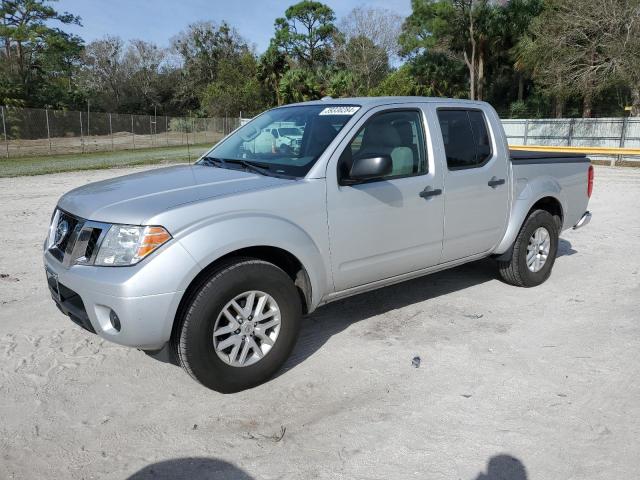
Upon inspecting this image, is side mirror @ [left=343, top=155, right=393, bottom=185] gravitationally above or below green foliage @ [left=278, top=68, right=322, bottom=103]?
below

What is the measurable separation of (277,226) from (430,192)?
144 cm

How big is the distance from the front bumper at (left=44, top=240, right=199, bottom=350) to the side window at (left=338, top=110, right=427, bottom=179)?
1488 mm

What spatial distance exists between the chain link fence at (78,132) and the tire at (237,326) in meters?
23.3

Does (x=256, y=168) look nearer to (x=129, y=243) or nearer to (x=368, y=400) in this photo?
(x=129, y=243)

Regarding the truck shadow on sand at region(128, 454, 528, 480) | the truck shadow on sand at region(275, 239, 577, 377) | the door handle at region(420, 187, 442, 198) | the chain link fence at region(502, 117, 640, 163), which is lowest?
the truck shadow on sand at region(128, 454, 528, 480)

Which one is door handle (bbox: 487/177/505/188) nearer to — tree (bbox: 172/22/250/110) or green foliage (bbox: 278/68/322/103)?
green foliage (bbox: 278/68/322/103)

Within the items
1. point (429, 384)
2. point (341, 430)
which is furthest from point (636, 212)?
point (341, 430)

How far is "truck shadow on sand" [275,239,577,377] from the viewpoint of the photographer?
4234 millimetres

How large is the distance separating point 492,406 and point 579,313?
79.7 inches

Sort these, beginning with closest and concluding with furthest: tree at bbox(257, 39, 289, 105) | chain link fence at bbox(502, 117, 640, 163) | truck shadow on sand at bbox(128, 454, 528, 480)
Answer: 1. truck shadow on sand at bbox(128, 454, 528, 480)
2. chain link fence at bbox(502, 117, 640, 163)
3. tree at bbox(257, 39, 289, 105)

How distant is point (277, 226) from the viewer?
3418 mm

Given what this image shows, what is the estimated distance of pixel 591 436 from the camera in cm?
296

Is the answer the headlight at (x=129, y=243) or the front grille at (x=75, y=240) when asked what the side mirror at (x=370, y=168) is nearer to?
the headlight at (x=129, y=243)

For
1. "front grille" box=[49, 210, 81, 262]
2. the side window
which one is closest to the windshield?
the side window
